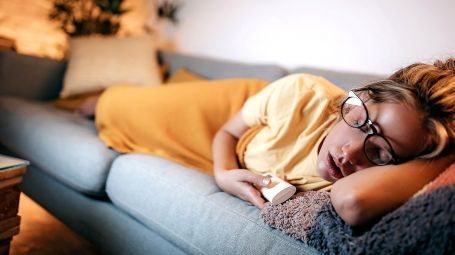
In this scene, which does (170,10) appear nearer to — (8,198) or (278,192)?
(8,198)

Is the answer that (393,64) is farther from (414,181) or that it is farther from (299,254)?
(299,254)

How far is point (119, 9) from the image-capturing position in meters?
2.61

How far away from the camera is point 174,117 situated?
1.44m

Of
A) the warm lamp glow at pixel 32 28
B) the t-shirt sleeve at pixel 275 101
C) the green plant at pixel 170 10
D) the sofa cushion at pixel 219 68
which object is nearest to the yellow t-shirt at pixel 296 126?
the t-shirt sleeve at pixel 275 101

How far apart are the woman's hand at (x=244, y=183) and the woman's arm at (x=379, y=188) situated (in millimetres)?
231

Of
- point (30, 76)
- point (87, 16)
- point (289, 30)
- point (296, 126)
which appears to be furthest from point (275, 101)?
point (87, 16)

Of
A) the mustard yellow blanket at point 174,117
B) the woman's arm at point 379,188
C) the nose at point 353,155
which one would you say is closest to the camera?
the woman's arm at point 379,188

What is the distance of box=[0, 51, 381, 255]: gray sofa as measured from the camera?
0.90 m

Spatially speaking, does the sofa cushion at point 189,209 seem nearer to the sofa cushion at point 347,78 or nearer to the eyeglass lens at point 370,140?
the eyeglass lens at point 370,140

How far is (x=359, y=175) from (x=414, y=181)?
0.35ft

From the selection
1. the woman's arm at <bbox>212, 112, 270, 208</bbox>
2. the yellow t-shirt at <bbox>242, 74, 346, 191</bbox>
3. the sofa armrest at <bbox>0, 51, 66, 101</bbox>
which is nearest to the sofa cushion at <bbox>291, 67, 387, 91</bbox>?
the yellow t-shirt at <bbox>242, 74, 346, 191</bbox>

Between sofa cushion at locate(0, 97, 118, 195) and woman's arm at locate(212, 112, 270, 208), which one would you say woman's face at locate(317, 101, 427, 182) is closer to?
woman's arm at locate(212, 112, 270, 208)

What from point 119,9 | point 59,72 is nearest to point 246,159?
point 59,72

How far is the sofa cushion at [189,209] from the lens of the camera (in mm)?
842
